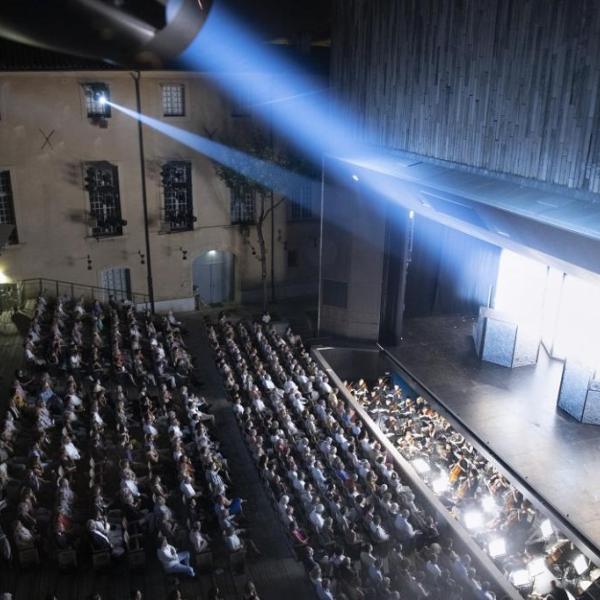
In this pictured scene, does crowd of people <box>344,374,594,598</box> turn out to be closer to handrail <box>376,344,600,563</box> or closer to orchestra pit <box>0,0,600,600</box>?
orchestra pit <box>0,0,600,600</box>

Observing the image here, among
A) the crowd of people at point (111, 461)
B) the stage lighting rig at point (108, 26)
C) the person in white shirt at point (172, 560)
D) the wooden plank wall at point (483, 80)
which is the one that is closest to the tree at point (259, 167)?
the wooden plank wall at point (483, 80)

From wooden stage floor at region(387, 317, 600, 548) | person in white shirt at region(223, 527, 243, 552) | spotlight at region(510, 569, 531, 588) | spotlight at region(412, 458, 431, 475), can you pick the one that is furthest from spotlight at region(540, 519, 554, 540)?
person in white shirt at region(223, 527, 243, 552)

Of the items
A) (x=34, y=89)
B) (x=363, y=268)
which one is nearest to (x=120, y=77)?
(x=34, y=89)

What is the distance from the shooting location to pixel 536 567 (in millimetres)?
12719

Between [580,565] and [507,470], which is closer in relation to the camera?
[580,565]

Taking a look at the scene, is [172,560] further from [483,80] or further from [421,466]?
[483,80]

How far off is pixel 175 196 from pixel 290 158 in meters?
4.82

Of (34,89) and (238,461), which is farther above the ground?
(34,89)

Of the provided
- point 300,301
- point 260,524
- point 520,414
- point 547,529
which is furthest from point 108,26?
point 300,301

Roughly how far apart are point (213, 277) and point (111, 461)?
1350cm

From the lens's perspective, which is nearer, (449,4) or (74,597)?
(74,597)

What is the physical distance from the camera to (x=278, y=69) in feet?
79.6

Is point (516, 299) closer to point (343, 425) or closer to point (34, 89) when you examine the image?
point (343, 425)

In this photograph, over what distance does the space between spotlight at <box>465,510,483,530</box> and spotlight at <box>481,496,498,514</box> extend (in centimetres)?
37
